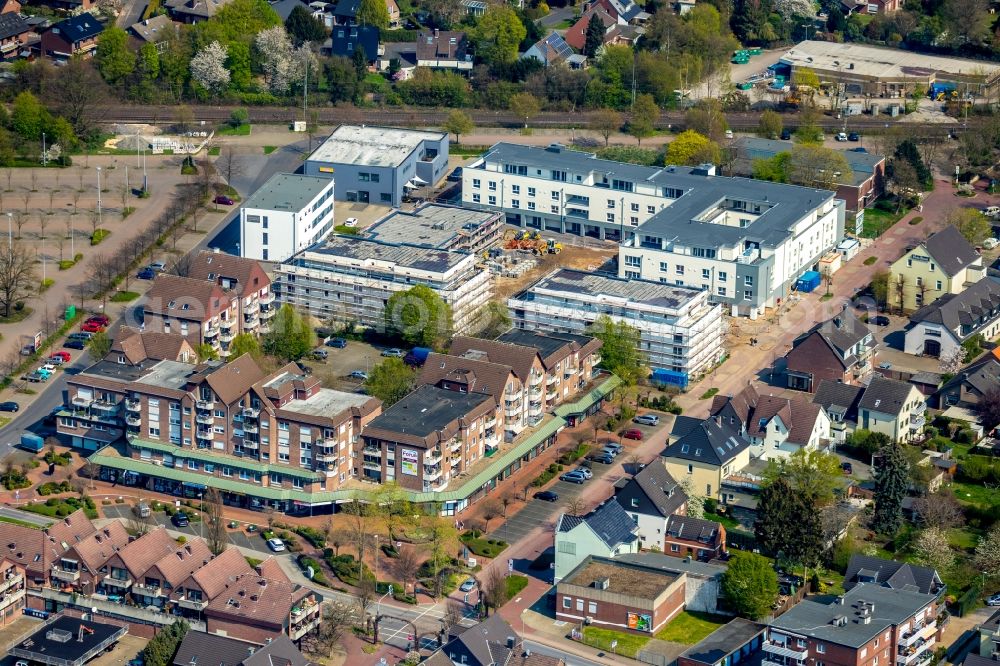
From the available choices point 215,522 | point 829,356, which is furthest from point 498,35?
point 215,522

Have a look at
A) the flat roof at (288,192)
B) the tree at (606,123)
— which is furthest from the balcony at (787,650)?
the tree at (606,123)

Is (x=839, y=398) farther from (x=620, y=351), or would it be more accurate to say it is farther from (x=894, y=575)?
(x=894, y=575)

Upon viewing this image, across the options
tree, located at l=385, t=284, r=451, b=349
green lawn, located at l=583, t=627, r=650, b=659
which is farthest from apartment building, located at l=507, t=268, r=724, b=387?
green lawn, located at l=583, t=627, r=650, b=659

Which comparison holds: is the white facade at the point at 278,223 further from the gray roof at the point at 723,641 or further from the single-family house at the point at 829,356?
the gray roof at the point at 723,641

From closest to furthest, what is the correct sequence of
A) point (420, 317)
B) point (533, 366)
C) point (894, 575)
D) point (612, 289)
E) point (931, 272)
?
point (894, 575), point (533, 366), point (420, 317), point (612, 289), point (931, 272)

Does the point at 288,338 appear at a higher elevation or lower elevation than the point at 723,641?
higher

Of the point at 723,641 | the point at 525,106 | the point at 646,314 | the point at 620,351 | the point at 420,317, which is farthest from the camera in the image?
the point at 525,106

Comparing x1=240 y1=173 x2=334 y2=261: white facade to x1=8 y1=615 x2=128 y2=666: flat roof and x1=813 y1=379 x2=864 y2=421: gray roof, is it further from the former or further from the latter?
x1=8 y1=615 x2=128 y2=666: flat roof
